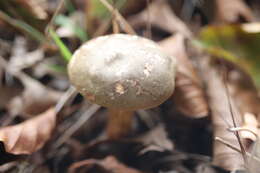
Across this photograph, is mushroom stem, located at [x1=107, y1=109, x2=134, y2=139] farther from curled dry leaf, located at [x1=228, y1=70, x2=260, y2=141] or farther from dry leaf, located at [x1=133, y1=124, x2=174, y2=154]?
curled dry leaf, located at [x1=228, y1=70, x2=260, y2=141]

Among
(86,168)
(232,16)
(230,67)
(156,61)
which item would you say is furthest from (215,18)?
(86,168)

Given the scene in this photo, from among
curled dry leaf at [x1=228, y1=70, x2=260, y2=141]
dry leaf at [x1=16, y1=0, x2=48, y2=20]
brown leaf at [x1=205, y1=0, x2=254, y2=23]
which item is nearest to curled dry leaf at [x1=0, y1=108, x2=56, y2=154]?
dry leaf at [x1=16, y1=0, x2=48, y2=20]

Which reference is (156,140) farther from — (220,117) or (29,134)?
(29,134)

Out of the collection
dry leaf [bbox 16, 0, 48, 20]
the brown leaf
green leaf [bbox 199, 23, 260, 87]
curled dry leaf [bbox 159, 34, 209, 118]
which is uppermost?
dry leaf [bbox 16, 0, 48, 20]

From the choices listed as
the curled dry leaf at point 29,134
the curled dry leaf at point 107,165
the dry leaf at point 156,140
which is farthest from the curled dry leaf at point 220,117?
the curled dry leaf at point 29,134

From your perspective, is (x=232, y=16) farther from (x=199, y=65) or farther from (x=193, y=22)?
(x=199, y=65)

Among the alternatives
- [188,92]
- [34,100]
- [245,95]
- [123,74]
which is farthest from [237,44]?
[34,100]

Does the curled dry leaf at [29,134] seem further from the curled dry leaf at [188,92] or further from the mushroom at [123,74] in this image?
the curled dry leaf at [188,92]
